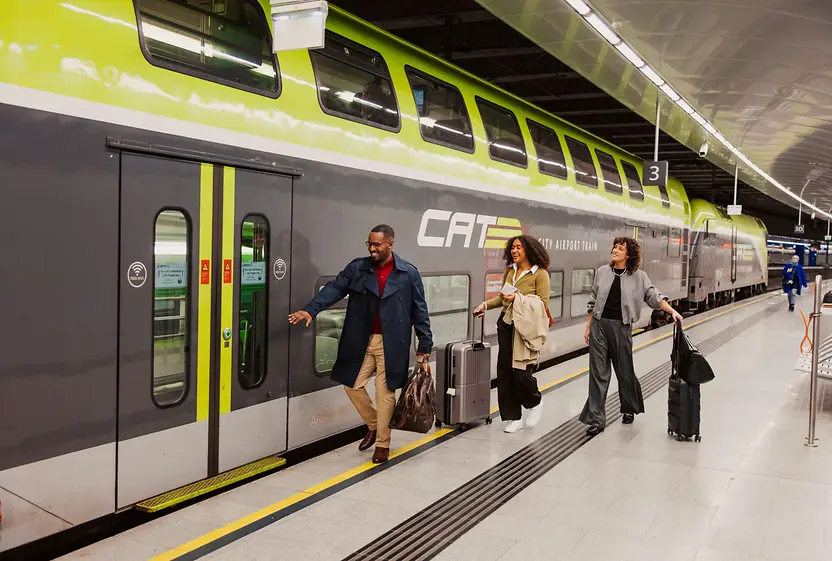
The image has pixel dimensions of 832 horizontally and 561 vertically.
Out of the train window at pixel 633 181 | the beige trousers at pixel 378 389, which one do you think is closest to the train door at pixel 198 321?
the beige trousers at pixel 378 389

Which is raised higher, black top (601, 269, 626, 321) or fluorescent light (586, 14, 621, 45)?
fluorescent light (586, 14, 621, 45)

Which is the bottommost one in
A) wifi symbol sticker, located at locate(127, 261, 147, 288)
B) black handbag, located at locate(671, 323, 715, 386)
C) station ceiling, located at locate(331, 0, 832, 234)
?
black handbag, located at locate(671, 323, 715, 386)

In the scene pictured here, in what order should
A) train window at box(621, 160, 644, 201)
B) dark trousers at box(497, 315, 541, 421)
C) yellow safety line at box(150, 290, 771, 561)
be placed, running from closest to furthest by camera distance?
yellow safety line at box(150, 290, 771, 561) → dark trousers at box(497, 315, 541, 421) → train window at box(621, 160, 644, 201)

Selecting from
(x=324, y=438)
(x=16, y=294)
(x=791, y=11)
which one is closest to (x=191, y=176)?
(x=16, y=294)

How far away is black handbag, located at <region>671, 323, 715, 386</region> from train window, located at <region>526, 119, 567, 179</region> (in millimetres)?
3462

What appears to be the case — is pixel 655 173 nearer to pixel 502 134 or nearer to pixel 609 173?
pixel 609 173

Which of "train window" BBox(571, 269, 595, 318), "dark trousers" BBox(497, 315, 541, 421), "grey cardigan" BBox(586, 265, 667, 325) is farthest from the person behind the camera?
"train window" BBox(571, 269, 595, 318)

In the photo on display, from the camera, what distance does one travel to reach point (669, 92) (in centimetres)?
1070

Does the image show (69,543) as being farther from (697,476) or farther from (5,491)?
(697,476)

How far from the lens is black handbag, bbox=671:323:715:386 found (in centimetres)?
639

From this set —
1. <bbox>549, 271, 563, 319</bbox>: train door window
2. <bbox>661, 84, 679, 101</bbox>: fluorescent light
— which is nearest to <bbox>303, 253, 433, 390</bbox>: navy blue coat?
<bbox>549, 271, 563, 319</bbox>: train door window

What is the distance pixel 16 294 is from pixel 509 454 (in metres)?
3.87

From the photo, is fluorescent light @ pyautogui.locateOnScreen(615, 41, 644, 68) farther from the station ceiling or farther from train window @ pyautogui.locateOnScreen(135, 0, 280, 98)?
train window @ pyautogui.locateOnScreen(135, 0, 280, 98)

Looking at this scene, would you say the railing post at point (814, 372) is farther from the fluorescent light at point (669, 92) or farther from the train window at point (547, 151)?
the fluorescent light at point (669, 92)
